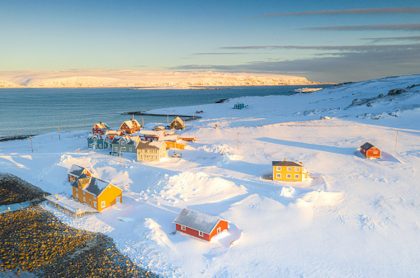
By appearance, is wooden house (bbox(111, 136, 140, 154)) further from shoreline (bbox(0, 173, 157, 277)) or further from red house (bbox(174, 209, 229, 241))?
red house (bbox(174, 209, 229, 241))

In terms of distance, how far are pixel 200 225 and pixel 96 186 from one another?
12.0 m

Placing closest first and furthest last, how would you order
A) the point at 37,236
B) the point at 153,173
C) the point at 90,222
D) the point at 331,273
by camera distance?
the point at 331,273 < the point at 37,236 < the point at 90,222 < the point at 153,173

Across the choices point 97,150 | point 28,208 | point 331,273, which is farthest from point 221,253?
point 97,150

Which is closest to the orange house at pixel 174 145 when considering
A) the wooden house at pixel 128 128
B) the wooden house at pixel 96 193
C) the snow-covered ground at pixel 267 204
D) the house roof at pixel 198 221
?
the snow-covered ground at pixel 267 204

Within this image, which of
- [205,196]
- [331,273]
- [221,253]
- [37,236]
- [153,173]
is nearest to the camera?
[331,273]

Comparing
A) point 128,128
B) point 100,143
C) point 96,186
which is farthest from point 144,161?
point 128,128

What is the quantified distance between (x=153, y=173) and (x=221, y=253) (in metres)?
15.6

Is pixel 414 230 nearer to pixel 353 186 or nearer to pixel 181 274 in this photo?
pixel 353 186

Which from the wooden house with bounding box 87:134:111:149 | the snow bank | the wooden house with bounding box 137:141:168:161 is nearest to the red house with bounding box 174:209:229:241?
the snow bank

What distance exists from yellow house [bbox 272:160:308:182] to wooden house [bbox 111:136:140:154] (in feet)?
71.2

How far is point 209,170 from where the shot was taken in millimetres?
37000

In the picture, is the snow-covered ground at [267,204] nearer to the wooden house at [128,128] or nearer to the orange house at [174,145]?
the orange house at [174,145]

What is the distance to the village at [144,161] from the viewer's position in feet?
81.6

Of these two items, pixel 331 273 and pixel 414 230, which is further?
pixel 414 230
